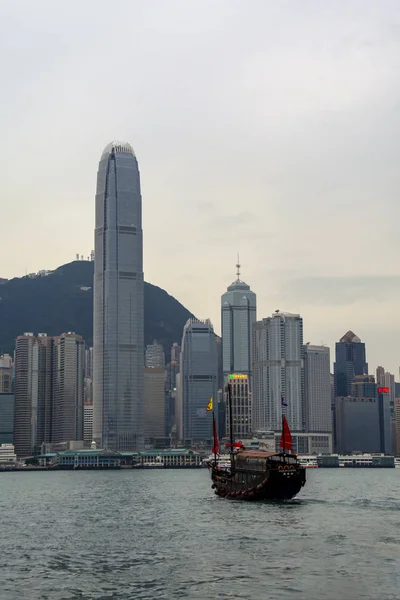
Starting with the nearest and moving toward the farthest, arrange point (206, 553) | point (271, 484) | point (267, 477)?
point (206, 553) → point (267, 477) → point (271, 484)

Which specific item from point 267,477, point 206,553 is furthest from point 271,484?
point 206,553

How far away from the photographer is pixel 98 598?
62344 mm

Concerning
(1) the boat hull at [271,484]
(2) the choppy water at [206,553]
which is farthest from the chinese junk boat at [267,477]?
(2) the choppy water at [206,553]

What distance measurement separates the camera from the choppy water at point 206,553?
213 ft

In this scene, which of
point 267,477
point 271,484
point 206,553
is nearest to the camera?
point 206,553

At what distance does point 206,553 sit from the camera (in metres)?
81.6

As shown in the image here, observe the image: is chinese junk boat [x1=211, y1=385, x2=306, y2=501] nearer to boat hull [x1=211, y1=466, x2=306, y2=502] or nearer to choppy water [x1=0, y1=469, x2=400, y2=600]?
boat hull [x1=211, y1=466, x2=306, y2=502]

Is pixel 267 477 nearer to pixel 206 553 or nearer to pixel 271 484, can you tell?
pixel 271 484

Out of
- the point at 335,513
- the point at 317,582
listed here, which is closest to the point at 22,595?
the point at 317,582

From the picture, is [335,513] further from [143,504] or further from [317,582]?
[317,582]

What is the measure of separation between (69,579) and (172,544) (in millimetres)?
20506

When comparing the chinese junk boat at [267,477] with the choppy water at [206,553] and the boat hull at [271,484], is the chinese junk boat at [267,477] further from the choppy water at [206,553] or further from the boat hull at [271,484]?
the choppy water at [206,553]


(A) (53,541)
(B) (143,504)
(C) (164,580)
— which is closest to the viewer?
(C) (164,580)

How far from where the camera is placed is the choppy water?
213 feet
